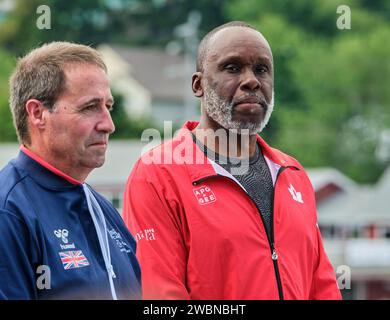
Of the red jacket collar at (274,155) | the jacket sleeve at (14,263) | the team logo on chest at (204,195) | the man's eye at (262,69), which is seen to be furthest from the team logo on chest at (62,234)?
the man's eye at (262,69)

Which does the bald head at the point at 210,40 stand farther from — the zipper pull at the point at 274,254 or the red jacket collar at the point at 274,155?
the zipper pull at the point at 274,254

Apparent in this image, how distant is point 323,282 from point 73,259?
3.68 feet

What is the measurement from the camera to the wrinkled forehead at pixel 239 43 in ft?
12.5

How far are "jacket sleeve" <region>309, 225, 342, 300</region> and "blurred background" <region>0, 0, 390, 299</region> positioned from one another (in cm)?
3802

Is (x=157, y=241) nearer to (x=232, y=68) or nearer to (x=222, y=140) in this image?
(x=222, y=140)

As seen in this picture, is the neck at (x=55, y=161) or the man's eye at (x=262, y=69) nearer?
the neck at (x=55, y=161)

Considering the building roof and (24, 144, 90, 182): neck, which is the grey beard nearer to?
(24, 144, 90, 182): neck

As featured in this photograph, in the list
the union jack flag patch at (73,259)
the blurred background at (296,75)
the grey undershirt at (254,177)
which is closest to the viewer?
the union jack flag patch at (73,259)

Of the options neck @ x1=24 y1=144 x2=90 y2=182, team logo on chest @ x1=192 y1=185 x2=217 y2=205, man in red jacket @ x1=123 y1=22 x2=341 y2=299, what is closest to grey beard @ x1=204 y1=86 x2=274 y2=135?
man in red jacket @ x1=123 y1=22 x2=341 y2=299

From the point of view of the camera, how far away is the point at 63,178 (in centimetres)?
Answer: 326

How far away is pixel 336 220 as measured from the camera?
4391 centimetres

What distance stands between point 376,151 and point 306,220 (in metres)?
53.7

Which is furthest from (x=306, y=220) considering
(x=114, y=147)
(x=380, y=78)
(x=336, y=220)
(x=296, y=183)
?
(x=380, y=78)

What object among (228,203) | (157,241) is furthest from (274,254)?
(157,241)
